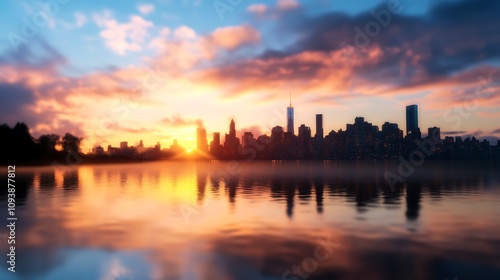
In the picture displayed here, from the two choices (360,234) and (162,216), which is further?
(162,216)

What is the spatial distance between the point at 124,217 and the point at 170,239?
11.9 metres

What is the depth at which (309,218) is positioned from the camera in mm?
33062

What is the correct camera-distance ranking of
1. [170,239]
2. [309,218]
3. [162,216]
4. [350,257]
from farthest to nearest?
[162,216], [309,218], [170,239], [350,257]

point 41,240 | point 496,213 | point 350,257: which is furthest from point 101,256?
point 496,213

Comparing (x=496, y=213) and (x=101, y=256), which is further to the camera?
(x=496, y=213)

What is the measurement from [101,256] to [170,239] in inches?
205

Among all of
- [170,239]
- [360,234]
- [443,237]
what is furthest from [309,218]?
[170,239]

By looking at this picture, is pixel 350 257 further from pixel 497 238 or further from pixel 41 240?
pixel 41 240

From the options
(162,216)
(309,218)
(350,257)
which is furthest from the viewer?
(162,216)

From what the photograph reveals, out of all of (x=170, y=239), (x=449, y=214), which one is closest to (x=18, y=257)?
(x=170, y=239)

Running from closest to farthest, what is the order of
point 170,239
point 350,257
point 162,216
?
point 350,257 < point 170,239 < point 162,216

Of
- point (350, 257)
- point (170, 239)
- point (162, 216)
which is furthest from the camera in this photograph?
point (162, 216)

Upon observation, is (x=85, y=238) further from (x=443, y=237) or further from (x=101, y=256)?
(x=443, y=237)

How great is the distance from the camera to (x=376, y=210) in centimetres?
3781
